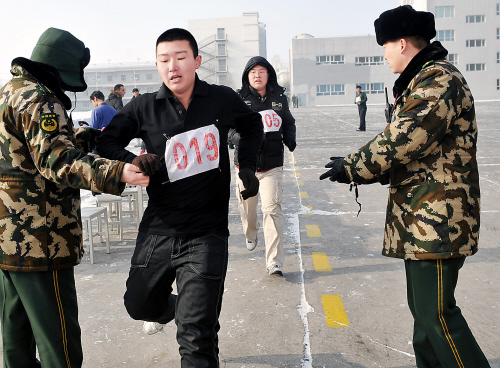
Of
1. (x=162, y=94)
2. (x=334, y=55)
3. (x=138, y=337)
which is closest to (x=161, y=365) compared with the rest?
(x=138, y=337)

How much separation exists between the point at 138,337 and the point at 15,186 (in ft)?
6.01

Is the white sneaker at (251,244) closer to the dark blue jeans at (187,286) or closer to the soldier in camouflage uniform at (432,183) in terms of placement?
the dark blue jeans at (187,286)

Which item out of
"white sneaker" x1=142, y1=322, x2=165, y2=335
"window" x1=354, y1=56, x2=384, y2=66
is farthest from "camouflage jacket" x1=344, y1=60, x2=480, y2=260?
"window" x1=354, y1=56, x2=384, y2=66

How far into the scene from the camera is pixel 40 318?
246 cm

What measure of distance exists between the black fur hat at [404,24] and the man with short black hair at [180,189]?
3.50ft

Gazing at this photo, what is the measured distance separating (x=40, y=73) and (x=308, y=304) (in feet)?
9.46

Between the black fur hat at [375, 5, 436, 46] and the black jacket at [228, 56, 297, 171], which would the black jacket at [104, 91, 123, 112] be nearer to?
the black jacket at [228, 56, 297, 171]

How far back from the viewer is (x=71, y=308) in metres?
2.59

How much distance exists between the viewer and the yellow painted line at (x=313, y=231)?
6.55 meters

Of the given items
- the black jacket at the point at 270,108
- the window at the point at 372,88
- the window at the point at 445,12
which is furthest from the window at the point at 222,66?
the black jacket at the point at 270,108

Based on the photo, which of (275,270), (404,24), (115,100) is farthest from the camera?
(115,100)

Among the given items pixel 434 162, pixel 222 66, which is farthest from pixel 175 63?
pixel 222 66

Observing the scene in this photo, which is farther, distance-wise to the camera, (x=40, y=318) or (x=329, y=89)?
(x=329, y=89)

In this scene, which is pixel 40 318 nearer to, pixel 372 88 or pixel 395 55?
pixel 395 55
